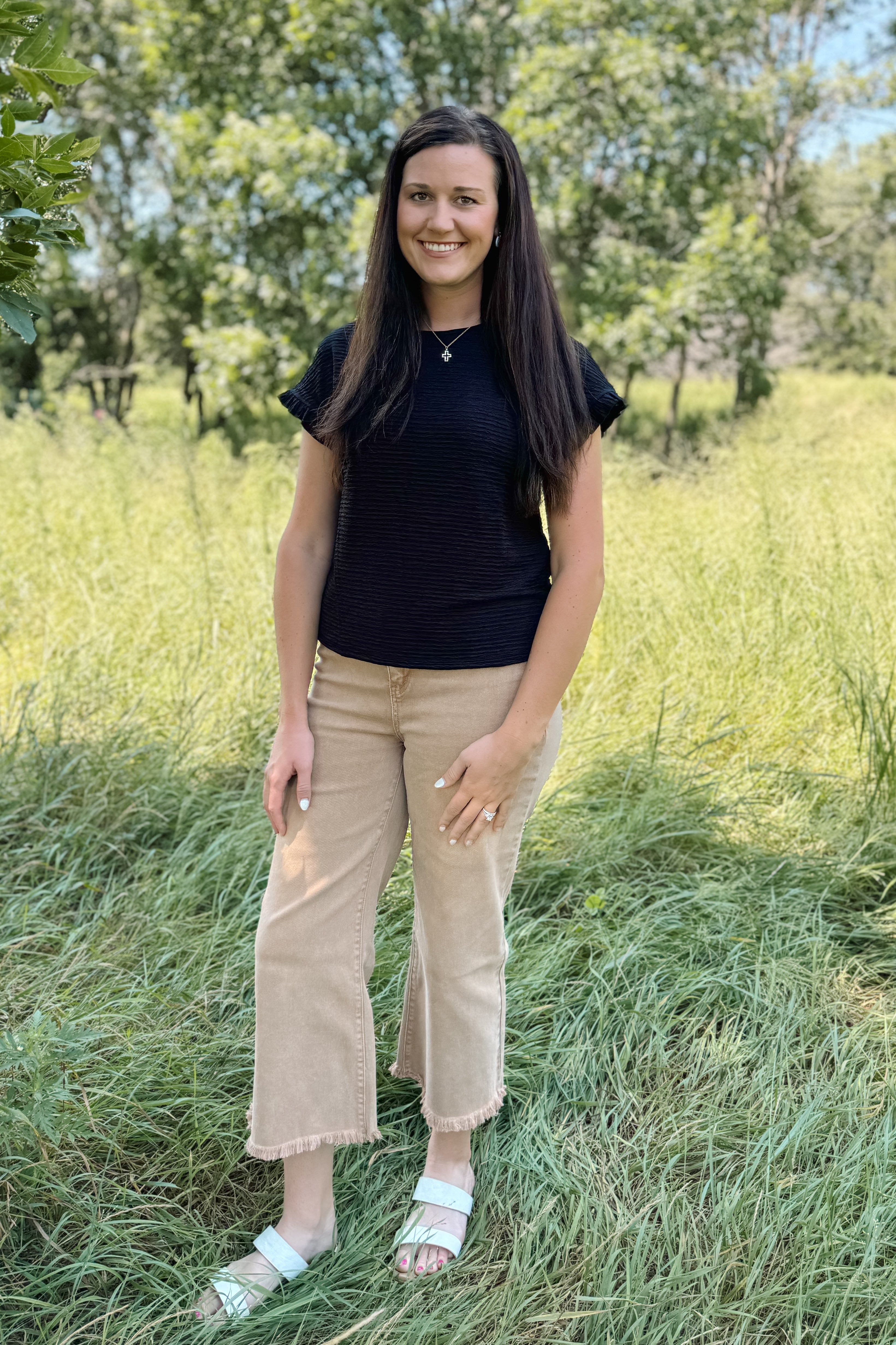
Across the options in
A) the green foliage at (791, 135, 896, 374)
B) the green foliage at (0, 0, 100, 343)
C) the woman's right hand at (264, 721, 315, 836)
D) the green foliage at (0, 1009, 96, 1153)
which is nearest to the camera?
the green foliage at (0, 0, 100, 343)

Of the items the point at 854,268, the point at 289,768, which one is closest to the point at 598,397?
the point at 289,768

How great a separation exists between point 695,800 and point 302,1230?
182cm

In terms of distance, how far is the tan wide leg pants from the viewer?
5.69ft

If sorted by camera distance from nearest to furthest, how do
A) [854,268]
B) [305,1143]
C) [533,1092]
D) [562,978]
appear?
1. [305,1143]
2. [533,1092]
3. [562,978]
4. [854,268]

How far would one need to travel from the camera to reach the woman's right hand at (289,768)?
1771 mm

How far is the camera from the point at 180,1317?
171 cm

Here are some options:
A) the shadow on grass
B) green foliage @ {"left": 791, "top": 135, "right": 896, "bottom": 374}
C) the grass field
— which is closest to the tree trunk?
green foliage @ {"left": 791, "top": 135, "right": 896, "bottom": 374}

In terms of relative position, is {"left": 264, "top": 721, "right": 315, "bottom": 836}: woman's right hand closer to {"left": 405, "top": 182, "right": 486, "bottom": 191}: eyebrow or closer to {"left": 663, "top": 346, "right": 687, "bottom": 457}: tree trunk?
{"left": 405, "top": 182, "right": 486, "bottom": 191}: eyebrow

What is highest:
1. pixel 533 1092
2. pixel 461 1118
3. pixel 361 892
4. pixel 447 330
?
pixel 447 330

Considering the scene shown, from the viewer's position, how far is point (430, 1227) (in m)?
1.87

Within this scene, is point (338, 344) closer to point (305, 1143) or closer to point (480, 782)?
point (480, 782)

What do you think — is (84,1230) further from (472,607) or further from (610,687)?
(610,687)

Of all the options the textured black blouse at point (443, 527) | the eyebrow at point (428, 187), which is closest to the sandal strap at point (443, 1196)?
the textured black blouse at point (443, 527)

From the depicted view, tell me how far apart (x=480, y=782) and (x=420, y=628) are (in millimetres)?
263
